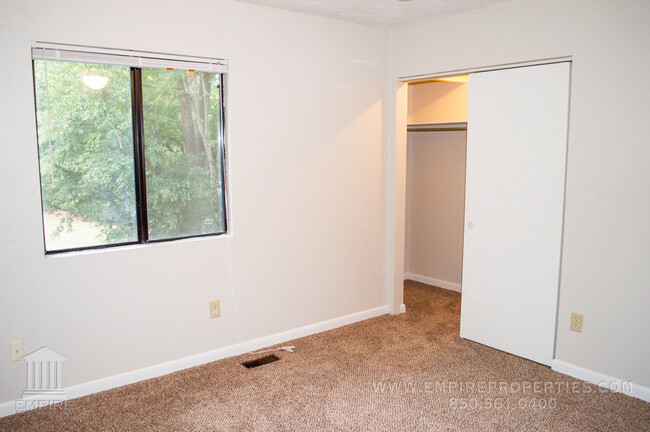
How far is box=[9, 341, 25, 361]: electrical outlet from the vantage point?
271 cm

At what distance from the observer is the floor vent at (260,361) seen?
3367 millimetres

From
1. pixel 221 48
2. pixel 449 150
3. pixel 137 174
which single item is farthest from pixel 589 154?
pixel 137 174

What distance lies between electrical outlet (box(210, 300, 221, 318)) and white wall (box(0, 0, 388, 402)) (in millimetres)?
38

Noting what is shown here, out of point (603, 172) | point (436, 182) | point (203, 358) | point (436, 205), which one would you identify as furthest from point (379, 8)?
point (203, 358)

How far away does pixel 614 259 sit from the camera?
2.94 meters

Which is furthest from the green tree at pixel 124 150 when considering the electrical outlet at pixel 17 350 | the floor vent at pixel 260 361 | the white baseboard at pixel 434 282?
the white baseboard at pixel 434 282

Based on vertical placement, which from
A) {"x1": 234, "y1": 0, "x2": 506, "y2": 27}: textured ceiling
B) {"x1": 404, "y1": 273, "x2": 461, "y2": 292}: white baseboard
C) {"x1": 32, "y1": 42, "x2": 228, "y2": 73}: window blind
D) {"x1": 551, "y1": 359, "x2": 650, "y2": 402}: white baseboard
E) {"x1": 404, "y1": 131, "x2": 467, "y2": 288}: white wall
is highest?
A: {"x1": 234, "y1": 0, "x2": 506, "y2": 27}: textured ceiling

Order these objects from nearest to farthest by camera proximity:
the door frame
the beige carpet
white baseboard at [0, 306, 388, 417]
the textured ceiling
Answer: the beige carpet < white baseboard at [0, 306, 388, 417] < the textured ceiling < the door frame

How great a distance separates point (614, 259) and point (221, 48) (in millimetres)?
2778

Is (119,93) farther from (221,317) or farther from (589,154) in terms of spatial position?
(589,154)

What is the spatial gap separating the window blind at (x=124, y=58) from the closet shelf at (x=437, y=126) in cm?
212

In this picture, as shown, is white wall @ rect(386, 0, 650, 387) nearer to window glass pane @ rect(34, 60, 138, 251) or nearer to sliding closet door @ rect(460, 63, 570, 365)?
sliding closet door @ rect(460, 63, 570, 365)

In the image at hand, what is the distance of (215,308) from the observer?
3422 millimetres

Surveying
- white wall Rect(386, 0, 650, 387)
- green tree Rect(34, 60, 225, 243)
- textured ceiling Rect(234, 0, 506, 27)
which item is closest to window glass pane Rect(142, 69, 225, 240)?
green tree Rect(34, 60, 225, 243)
